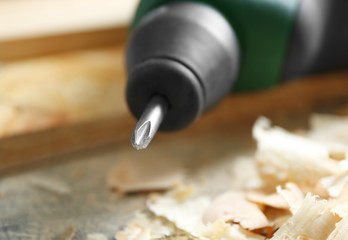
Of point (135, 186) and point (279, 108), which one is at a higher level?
point (279, 108)

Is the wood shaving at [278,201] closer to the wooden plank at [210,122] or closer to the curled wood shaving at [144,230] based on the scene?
the curled wood shaving at [144,230]

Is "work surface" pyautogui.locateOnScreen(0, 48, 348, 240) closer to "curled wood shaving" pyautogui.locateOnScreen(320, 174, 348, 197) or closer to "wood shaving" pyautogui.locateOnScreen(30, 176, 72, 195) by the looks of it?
"wood shaving" pyautogui.locateOnScreen(30, 176, 72, 195)

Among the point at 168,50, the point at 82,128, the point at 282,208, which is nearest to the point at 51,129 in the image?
the point at 82,128

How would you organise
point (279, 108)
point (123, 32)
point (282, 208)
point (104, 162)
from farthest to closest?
point (123, 32) < point (279, 108) < point (104, 162) < point (282, 208)

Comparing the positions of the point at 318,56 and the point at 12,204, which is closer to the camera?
the point at 12,204

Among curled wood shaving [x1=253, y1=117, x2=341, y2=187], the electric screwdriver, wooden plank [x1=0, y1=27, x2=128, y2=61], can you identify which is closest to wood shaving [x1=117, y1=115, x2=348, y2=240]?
curled wood shaving [x1=253, y1=117, x2=341, y2=187]

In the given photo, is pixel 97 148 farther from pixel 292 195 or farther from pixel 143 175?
pixel 292 195

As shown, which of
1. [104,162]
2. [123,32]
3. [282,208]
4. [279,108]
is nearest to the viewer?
[282,208]

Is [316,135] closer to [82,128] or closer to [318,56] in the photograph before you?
[318,56]
